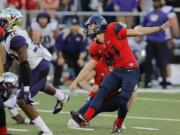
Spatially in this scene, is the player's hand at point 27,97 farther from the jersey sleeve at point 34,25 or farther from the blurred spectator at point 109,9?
the blurred spectator at point 109,9

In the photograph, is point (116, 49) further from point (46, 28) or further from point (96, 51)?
point (46, 28)

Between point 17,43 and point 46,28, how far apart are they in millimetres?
7872

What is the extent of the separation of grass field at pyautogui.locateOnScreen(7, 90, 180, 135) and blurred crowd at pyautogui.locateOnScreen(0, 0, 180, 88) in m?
1.84

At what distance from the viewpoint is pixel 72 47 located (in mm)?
18391

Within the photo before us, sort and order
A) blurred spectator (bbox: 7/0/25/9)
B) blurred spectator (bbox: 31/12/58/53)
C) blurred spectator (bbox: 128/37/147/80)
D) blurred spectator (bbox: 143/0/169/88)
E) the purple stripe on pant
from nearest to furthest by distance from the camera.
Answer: the purple stripe on pant, blurred spectator (bbox: 143/0/169/88), blurred spectator (bbox: 31/12/58/53), blurred spectator (bbox: 128/37/147/80), blurred spectator (bbox: 7/0/25/9)

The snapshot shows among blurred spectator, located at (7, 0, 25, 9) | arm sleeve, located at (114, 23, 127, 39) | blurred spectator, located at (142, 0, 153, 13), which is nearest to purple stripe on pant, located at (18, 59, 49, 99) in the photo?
arm sleeve, located at (114, 23, 127, 39)

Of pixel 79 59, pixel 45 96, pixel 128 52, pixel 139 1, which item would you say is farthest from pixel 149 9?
pixel 128 52

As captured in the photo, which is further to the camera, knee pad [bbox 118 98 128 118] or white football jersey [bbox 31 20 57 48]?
white football jersey [bbox 31 20 57 48]

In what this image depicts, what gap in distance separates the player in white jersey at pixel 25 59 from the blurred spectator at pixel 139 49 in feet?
22.8

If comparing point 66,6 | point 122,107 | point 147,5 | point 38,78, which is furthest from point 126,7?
point 122,107

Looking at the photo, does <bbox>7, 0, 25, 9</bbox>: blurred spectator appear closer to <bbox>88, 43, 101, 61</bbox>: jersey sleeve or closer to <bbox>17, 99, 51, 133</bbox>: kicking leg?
<bbox>88, 43, 101, 61</bbox>: jersey sleeve

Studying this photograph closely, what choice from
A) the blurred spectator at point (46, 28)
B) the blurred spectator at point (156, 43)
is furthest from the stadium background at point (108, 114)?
the blurred spectator at point (156, 43)

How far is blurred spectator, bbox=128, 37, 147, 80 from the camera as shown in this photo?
18531mm

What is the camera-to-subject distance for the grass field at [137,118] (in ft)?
35.1
